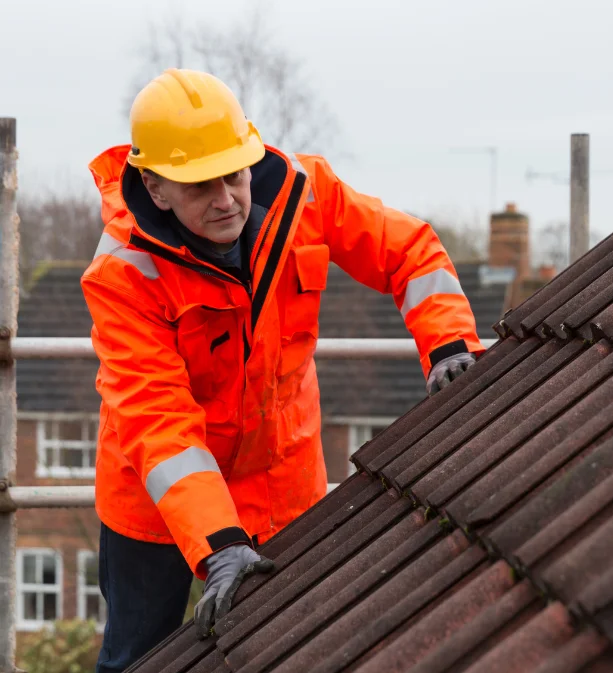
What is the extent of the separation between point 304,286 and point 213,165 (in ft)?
1.57

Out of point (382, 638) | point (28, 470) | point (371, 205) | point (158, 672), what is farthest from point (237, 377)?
point (28, 470)

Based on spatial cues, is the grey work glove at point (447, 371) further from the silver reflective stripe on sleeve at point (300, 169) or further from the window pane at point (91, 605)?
the window pane at point (91, 605)

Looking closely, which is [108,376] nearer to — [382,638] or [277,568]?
[277,568]

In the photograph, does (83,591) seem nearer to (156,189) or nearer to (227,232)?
(156,189)

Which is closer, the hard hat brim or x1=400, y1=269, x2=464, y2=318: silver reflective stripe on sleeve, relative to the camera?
the hard hat brim

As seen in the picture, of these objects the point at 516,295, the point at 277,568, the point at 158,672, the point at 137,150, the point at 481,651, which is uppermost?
the point at 137,150

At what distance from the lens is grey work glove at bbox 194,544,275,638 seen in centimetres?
255

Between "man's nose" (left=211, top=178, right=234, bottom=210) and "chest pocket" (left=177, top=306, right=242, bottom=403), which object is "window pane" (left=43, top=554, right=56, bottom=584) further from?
"man's nose" (left=211, top=178, right=234, bottom=210)

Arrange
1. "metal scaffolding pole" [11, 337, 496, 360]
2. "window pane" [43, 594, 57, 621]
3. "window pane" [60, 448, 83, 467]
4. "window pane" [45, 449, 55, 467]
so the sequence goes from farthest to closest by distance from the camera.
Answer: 1. "window pane" [43, 594, 57, 621]
2. "window pane" [45, 449, 55, 467]
3. "window pane" [60, 448, 83, 467]
4. "metal scaffolding pole" [11, 337, 496, 360]

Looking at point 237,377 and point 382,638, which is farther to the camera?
point 237,377

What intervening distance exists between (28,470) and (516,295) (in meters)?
8.85

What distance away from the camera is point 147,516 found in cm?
350

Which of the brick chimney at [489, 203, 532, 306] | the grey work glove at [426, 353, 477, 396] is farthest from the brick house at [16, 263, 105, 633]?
the grey work glove at [426, 353, 477, 396]

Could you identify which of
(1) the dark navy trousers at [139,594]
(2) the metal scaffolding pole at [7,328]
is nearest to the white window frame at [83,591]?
(2) the metal scaffolding pole at [7,328]
